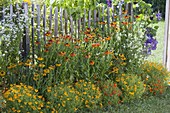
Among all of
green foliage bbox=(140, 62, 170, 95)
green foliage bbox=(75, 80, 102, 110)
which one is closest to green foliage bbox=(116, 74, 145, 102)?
green foliage bbox=(140, 62, 170, 95)

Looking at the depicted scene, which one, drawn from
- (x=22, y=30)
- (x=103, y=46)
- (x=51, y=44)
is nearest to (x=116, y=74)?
(x=103, y=46)

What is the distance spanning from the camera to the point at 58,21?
196 inches

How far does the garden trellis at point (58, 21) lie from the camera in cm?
443

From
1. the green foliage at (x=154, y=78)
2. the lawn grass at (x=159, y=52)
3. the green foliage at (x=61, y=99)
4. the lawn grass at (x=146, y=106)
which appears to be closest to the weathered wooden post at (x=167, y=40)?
the green foliage at (x=154, y=78)

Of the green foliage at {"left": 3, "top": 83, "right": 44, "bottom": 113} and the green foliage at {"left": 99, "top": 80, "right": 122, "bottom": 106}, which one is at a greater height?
the green foliage at {"left": 3, "top": 83, "right": 44, "bottom": 113}

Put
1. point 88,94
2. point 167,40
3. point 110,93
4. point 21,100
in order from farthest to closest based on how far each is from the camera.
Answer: point 167,40 → point 110,93 → point 88,94 → point 21,100

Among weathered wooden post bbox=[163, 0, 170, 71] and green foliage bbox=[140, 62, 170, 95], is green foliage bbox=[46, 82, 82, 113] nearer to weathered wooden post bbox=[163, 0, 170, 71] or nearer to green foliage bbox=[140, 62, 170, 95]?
green foliage bbox=[140, 62, 170, 95]

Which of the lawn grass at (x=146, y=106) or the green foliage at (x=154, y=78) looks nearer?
the lawn grass at (x=146, y=106)

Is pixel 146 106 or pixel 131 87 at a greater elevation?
pixel 131 87

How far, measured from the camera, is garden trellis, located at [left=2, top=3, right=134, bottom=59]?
443 cm

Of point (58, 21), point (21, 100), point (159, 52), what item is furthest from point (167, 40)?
point (159, 52)

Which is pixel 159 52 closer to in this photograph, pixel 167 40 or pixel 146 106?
pixel 167 40

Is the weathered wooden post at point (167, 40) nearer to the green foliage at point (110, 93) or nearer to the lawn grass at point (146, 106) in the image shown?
the lawn grass at point (146, 106)

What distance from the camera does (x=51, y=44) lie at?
432 cm
